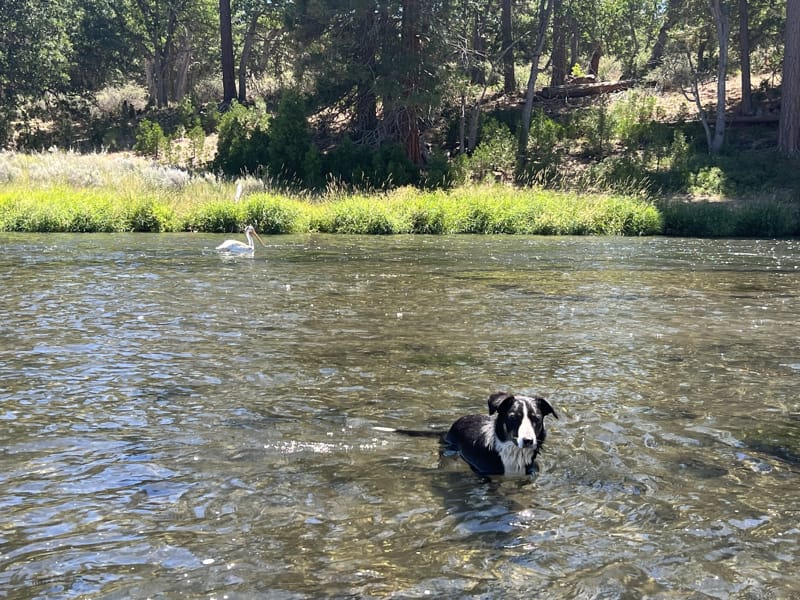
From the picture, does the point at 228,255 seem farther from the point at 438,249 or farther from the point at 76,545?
the point at 76,545

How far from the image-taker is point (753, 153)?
35.3 m

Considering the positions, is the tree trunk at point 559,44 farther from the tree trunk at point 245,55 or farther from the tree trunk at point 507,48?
the tree trunk at point 245,55

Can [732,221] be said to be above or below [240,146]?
below

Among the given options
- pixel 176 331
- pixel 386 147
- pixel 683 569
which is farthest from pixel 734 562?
pixel 386 147

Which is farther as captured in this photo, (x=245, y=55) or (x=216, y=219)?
(x=245, y=55)

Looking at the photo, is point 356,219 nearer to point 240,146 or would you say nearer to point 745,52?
point 240,146

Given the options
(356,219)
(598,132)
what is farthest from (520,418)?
(598,132)

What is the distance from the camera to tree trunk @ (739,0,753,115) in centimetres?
3753

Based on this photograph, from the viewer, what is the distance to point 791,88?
1363 inches

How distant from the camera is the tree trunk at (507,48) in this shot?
40656mm

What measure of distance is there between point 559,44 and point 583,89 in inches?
105

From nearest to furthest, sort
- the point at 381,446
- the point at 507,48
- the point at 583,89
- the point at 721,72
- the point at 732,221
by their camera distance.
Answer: the point at 381,446 < the point at 732,221 < the point at 721,72 < the point at 507,48 < the point at 583,89

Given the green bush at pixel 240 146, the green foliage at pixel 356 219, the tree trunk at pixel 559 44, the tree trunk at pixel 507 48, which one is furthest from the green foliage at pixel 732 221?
the tree trunk at pixel 559 44

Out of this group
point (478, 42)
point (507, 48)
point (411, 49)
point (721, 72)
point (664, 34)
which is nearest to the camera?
point (411, 49)
